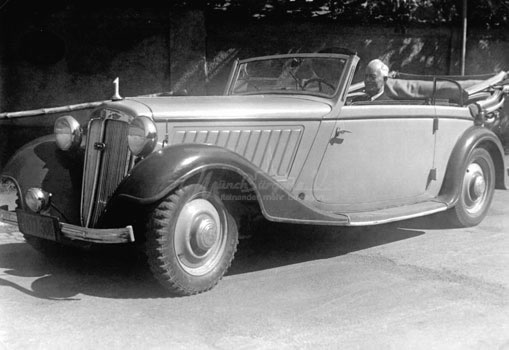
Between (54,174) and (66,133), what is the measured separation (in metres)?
0.29

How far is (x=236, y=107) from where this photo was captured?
4.64 meters

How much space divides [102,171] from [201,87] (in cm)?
491

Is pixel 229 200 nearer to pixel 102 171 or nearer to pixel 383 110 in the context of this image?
pixel 102 171

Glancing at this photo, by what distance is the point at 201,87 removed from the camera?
905cm

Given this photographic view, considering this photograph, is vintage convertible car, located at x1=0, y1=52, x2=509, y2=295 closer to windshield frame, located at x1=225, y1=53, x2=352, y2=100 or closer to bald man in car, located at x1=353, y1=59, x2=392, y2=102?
windshield frame, located at x1=225, y1=53, x2=352, y2=100

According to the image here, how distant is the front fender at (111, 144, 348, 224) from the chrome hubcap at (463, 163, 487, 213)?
7.35ft

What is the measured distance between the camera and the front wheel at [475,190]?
6.02 meters

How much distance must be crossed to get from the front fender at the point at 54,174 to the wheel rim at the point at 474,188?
3.47 m

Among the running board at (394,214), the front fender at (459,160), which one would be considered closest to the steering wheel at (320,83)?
the running board at (394,214)

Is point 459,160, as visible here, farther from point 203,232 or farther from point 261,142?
point 203,232

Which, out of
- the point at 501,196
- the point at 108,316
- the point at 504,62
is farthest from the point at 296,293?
the point at 504,62

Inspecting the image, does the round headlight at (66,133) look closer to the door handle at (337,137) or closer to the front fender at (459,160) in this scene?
the door handle at (337,137)

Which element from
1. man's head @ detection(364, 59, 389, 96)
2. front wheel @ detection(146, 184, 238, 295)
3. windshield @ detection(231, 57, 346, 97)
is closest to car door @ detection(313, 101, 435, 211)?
man's head @ detection(364, 59, 389, 96)

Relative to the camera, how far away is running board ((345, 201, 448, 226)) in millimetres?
4832
